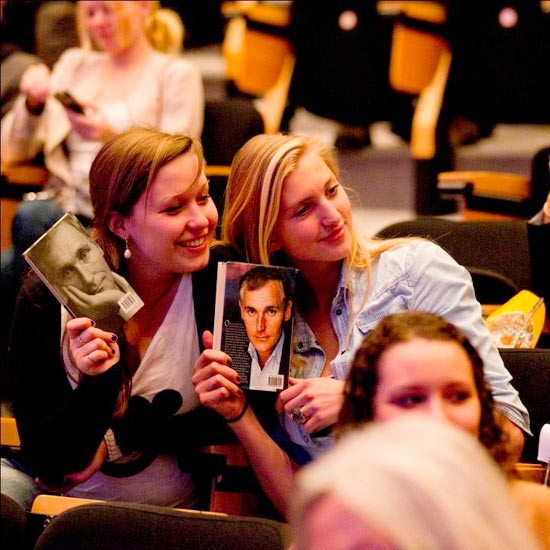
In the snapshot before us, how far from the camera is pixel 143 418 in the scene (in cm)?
183

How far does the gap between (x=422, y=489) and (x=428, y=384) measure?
0.47 metres

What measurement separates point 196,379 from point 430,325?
571 millimetres

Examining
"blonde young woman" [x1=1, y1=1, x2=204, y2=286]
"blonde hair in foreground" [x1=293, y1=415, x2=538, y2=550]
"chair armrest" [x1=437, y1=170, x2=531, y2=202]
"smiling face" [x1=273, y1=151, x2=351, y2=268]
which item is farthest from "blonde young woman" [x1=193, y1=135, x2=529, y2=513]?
"blonde young woman" [x1=1, y1=1, x2=204, y2=286]

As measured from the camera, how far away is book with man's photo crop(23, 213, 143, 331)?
1674 millimetres

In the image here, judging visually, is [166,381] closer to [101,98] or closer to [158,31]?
[101,98]

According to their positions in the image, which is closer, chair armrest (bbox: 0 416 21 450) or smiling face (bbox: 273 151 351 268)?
smiling face (bbox: 273 151 351 268)

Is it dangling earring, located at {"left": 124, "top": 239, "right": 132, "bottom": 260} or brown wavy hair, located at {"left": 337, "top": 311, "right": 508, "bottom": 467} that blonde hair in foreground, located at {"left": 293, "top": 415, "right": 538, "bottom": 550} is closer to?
brown wavy hair, located at {"left": 337, "top": 311, "right": 508, "bottom": 467}

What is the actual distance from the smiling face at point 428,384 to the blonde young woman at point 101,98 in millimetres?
2099

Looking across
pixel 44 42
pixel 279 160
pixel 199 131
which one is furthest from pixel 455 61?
pixel 279 160

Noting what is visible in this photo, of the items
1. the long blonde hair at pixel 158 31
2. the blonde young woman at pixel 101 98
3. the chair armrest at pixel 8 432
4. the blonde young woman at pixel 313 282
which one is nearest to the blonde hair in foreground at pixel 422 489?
the blonde young woman at pixel 313 282

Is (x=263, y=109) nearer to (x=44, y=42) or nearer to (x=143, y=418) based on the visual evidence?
(x=44, y=42)

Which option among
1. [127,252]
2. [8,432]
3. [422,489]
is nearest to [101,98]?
[8,432]

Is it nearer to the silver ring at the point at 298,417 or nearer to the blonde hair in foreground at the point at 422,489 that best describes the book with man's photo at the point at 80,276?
the silver ring at the point at 298,417

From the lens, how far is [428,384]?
1124 mm
